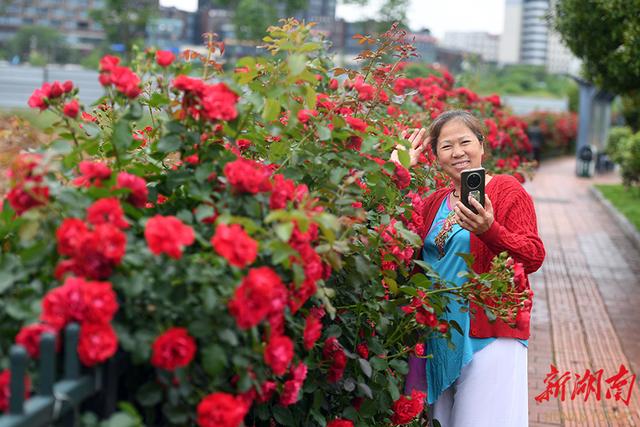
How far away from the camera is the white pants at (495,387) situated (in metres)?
3.02

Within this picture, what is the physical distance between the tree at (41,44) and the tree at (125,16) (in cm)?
6621

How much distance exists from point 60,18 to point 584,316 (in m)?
152

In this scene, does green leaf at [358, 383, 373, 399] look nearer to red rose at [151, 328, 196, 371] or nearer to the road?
red rose at [151, 328, 196, 371]

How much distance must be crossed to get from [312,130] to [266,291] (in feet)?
3.18

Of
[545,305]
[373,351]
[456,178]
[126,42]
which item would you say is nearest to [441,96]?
[545,305]

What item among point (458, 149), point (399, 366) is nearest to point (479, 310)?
point (399, 366)

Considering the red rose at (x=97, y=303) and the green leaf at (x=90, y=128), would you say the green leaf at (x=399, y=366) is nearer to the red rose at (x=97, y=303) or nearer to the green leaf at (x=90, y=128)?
the green leaf at (x=90, y=128)

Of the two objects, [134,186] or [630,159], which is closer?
[134,186]

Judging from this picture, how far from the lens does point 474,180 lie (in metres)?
2.90

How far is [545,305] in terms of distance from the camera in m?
7.86

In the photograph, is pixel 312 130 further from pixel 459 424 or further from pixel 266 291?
pixel 459 424

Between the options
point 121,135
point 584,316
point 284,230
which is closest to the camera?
point 284,230

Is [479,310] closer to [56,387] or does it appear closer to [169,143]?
[169,143]

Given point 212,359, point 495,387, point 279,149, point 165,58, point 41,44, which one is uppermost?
point 41,44
